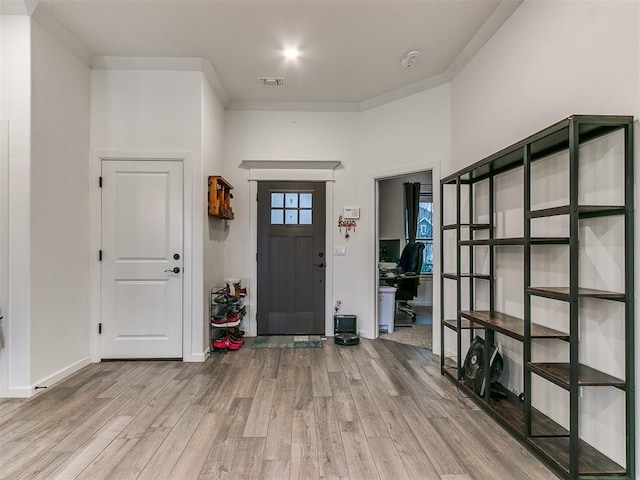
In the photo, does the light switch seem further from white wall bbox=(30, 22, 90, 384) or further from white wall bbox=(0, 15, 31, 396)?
white wall bbox=(0, 15, 31, 396)

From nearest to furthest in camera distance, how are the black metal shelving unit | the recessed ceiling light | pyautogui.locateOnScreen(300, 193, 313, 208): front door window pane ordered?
the black metal shelving unit < the recessed ceiling light < pyautogui.locateOnScreen(300, 193, 313, 208): front door window pane

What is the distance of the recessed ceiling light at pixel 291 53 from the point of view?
3077 mm

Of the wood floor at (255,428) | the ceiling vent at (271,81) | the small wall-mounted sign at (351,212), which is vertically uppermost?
the ceiling vent at (271,81)

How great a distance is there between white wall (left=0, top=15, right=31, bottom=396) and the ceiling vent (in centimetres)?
196

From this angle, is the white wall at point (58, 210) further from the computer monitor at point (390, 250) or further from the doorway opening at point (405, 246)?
the computer monitor at point (390, 250)

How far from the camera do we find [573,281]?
1.58 m

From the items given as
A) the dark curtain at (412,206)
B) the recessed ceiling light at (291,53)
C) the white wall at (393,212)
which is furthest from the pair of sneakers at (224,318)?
the dark curtain at (412,206)

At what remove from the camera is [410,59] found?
10.5 feet

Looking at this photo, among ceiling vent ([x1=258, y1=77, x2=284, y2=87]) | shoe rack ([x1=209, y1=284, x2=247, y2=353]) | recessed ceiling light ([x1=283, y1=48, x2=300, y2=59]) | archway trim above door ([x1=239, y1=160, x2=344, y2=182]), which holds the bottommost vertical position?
shoe rack ([x1=209, y1=284, x2=247, y2=353])

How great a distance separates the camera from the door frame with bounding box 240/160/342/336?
4258mm

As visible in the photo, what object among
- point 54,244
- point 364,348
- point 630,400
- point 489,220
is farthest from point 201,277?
point 630,400

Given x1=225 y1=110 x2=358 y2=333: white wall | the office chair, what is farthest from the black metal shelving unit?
the office chair

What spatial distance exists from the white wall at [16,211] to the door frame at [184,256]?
0.71 metres

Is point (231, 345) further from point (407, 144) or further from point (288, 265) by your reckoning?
point (407, 144)
